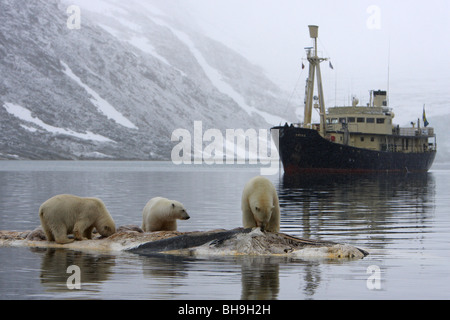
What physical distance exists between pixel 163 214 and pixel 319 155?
259 ft

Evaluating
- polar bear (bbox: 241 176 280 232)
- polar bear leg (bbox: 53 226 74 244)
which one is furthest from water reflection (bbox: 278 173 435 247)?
polar bear leg (bbox: 53 226 74 244)

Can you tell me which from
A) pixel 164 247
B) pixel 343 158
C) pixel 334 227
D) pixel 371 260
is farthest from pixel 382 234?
pixel 343 158

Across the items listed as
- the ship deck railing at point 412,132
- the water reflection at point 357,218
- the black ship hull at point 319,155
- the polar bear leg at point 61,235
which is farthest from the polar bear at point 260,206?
the ship deck railing at point 412,132

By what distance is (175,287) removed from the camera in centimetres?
1305

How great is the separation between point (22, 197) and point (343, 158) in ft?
204

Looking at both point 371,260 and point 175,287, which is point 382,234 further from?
point 175,287

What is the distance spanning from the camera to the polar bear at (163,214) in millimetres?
19188

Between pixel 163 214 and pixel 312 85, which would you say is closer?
pixel 163 214

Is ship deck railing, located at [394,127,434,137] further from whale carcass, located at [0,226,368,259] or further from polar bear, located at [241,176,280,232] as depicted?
whale carcass, located at [0,226,368,259]

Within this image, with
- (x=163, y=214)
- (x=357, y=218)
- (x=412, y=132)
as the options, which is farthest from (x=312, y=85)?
(x=163, y=214)

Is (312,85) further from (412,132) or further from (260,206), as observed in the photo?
(260,206)

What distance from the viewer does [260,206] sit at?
17656 millimetres

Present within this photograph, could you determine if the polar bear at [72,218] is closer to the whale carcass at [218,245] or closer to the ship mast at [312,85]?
the whale carcass at [218,245]
